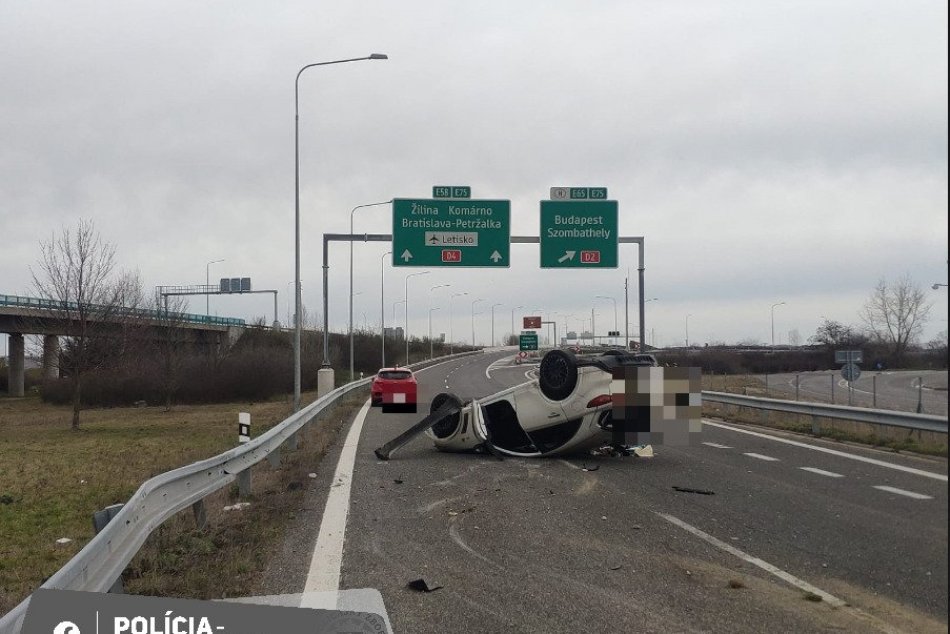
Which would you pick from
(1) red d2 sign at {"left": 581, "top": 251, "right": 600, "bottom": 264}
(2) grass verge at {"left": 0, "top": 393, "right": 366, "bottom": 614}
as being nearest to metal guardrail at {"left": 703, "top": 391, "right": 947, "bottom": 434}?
(2) grass verge at {"left": 0, "top": 393, "right": 366, "bottom": 614}

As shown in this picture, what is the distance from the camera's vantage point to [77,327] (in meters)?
33.1

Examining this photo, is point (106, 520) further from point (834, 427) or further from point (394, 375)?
point (394, 375)

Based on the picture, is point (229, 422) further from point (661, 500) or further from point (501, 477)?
point (661, 500)

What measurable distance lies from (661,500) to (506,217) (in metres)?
16.3

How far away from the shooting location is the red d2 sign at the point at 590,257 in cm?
2511

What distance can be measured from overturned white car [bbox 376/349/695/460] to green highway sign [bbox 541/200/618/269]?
37.9 feet

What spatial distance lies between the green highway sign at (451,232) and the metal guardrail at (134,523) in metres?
15.0

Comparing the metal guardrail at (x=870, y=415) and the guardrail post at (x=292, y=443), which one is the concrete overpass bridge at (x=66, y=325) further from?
the metal guardrail at (x=870, y=415)

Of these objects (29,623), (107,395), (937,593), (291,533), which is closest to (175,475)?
(291,533)

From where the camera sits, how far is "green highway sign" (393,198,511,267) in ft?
81.2

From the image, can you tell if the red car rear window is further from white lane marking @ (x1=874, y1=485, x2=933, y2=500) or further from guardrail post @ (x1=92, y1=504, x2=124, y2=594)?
white lane marking @ (x1=874, y1=485, x2=933, y2=500)

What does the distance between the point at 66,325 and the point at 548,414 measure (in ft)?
88.1

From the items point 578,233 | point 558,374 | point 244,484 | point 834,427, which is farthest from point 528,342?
point 834,427

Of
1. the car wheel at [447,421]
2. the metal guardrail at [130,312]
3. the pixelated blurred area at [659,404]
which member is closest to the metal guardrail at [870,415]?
the pixelated blurred area at [659,404]
